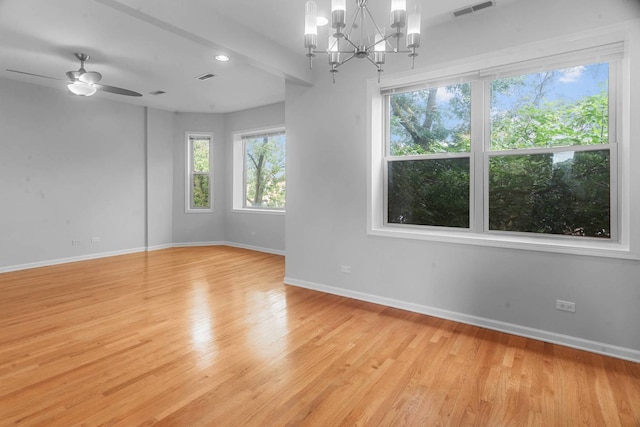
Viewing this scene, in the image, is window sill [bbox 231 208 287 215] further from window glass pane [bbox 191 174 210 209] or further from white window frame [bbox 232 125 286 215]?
window glass pane [bbox 191 174 210 209]

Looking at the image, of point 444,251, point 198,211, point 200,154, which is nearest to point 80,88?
→ point 200,154

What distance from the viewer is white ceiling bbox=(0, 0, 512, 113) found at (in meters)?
2.77

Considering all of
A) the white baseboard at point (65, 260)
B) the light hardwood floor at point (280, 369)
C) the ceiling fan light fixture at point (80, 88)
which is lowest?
the light hardwood floor at point (280, 369)

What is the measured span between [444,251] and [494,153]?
1.02m

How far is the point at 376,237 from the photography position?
3604mm

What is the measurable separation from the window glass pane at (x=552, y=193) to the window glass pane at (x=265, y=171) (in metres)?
4.28

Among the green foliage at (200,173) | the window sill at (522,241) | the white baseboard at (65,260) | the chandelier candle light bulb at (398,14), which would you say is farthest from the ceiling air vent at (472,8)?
the white baseboard at (65,260)

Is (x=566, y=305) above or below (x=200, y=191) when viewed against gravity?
below

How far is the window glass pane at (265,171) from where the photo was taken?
6.72 meters

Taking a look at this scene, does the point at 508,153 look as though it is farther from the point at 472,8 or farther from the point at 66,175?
the point at 66,175

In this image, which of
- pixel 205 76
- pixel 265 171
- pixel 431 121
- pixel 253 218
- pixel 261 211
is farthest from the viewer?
pixel 265 171

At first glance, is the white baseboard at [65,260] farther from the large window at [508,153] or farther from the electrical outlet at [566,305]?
the electrical outlet at [566,305]

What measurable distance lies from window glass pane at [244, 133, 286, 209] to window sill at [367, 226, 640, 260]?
351 centimetres

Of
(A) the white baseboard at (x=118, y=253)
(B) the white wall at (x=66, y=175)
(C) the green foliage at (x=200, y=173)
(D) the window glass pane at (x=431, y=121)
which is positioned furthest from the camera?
(C) the green foliage at (x=200, y=173)
